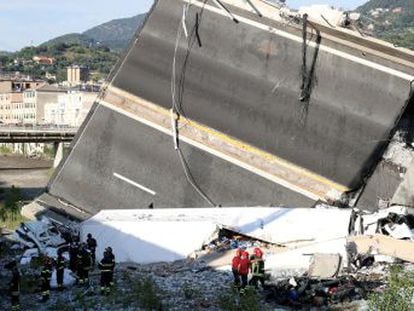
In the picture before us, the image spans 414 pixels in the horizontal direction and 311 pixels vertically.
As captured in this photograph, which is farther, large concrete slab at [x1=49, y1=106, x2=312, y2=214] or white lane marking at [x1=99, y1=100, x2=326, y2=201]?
large concrete slab at [x1=49, y1=106, x2=312, y2=214]

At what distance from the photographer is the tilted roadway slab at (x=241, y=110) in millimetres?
17984

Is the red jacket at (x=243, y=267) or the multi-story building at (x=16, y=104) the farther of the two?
the multi-story building at (x=16, y=104)

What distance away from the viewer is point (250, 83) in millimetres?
18828

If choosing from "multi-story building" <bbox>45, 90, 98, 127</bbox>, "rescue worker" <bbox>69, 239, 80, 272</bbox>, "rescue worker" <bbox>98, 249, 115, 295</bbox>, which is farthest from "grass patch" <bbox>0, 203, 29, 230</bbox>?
"multi-story building" <bbox>45, 90, 98, 127</bbox>

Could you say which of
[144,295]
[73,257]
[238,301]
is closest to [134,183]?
[73,257]

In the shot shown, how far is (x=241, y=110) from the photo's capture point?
18.8m

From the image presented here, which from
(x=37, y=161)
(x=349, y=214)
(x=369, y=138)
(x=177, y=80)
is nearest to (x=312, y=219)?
(x=349, y=214)

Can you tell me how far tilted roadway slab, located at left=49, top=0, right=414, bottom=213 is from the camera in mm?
17984

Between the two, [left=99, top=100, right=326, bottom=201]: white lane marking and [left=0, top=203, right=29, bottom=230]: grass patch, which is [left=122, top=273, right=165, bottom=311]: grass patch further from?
[left=0, top=203, right=29, bottom=230]: grass patch

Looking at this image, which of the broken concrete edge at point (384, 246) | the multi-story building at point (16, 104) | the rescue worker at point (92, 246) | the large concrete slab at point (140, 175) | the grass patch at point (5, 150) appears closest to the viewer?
the broken concrete edge at point (384, 246)

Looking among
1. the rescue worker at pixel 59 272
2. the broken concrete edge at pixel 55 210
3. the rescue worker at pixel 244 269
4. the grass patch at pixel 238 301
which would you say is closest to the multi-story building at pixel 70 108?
the broken concrete edge at pixel 55 210

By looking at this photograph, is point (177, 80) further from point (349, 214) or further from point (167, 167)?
point (349, 214)

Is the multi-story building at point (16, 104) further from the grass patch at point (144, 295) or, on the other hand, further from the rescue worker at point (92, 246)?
the grass patch at point (144, 295)

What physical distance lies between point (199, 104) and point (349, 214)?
5748 mm
